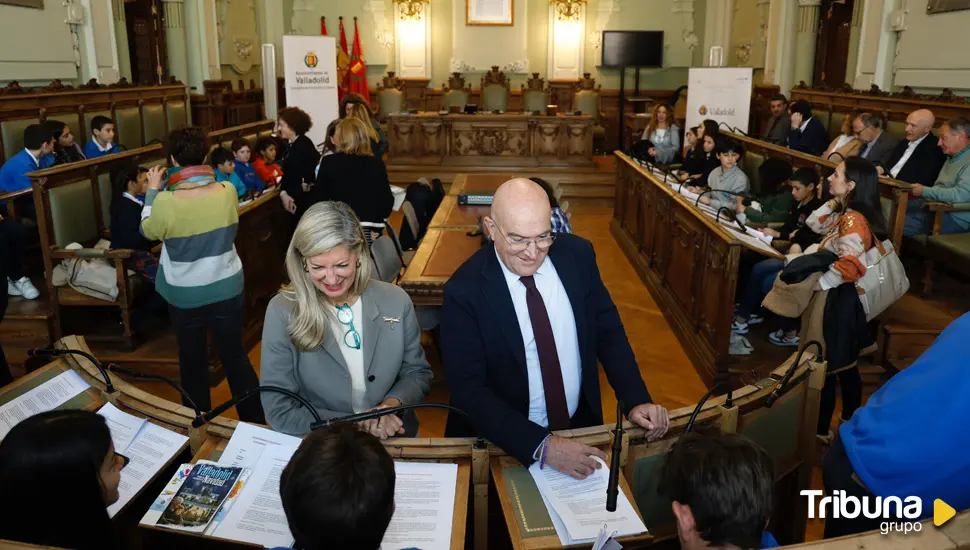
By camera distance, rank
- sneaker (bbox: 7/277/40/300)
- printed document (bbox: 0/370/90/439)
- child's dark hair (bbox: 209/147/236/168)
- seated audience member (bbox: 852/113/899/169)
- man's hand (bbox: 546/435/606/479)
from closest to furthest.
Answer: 1. man's hand (bbox: 546/435/606/479)
2. printed document (bbox: 0/370/90/439)
3. sneaker (bbox: 7/277/40/300)
4. child's dark hair (bbox: 209/147/236/168)
5. seated audience member (bbox: 852/113/899/169)

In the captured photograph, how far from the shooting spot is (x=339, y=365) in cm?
210

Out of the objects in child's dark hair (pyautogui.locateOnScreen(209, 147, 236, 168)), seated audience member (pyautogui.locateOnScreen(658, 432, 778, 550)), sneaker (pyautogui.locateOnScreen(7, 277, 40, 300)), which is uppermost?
child's dark hair (pyautogui.locateOnScreen(209, 147, 236, 168))

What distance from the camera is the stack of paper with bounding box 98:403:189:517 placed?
1766 millimetres

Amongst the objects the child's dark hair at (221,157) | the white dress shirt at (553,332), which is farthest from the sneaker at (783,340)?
the child's dark hair at (221,157)

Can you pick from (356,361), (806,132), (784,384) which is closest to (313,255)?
(356,361)

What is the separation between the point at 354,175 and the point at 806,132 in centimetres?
554

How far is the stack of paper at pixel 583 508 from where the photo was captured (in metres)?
1.52

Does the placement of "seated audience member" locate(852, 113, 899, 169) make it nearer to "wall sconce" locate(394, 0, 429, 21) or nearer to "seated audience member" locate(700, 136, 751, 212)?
"seated audience member" locate(700, 136, 751, 212)

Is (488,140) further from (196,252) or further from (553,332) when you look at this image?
(553,332)

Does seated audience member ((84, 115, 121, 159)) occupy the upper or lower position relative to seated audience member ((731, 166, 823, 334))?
upper

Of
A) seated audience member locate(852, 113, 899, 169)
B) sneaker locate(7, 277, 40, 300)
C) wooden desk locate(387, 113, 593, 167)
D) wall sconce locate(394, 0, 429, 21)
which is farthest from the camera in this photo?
wall sconce locate(394, 0, 429, 21)

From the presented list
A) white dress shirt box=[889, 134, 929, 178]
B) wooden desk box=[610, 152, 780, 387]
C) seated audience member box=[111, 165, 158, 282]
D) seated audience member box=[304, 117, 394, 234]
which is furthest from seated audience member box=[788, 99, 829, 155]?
seated audience member box=[111, 165, 158, 282]

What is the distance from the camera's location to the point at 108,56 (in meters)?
8.68

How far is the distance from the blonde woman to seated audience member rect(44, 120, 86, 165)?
197 inches
